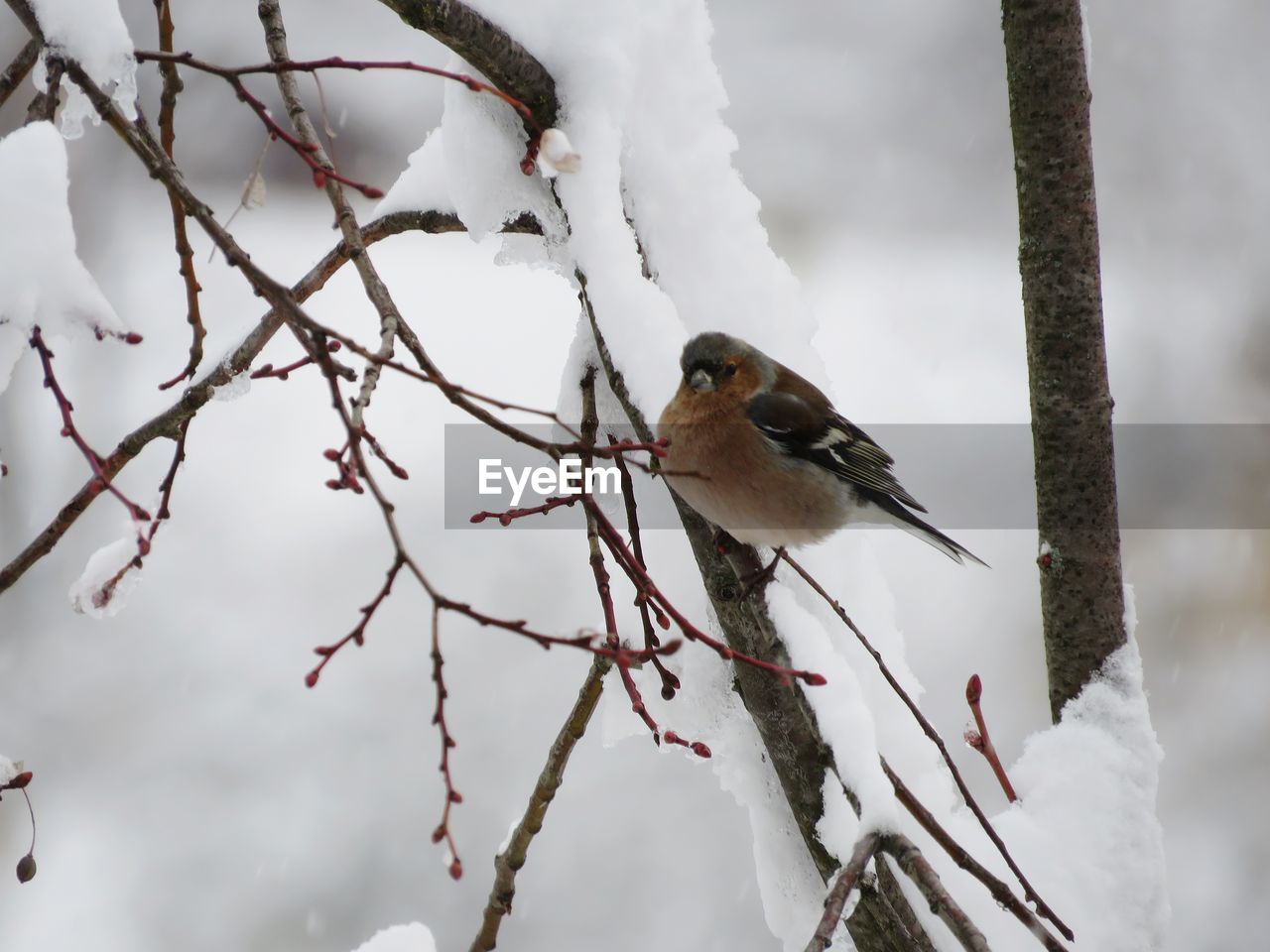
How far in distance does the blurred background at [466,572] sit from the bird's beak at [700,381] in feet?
9.11

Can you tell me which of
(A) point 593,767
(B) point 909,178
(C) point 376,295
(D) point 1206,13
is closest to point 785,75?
(B) point 909,178

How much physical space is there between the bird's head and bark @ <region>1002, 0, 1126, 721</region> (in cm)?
Result: 57

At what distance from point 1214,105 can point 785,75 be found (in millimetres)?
2715

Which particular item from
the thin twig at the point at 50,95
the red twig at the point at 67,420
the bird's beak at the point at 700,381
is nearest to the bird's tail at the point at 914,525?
the bird's beak at the point at 700,381

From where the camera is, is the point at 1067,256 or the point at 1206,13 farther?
the point at 1206,13

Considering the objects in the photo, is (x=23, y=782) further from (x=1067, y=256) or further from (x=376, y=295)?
(x=1067, y=256)

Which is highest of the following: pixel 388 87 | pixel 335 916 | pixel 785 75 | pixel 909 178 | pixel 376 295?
pixel 785 75

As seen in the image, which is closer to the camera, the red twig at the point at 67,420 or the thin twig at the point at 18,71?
the red twig at the point at 67,420

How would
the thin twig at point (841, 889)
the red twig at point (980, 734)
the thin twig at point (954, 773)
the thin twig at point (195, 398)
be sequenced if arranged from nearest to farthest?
the thin twig at point (841, 889) < the thin twig at point (954, 773) < the thin twig at point (195, 398) < the red twig at point (980, 734)

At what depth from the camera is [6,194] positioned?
3.84ft

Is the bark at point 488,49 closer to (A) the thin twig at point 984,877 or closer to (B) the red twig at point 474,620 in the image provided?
(B) the red twig at point 474,620

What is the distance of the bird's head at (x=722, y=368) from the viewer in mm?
1959

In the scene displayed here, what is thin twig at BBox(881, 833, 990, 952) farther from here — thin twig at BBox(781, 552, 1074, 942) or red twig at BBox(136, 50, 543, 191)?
red twig at BBox(136, 50, 543, 191)

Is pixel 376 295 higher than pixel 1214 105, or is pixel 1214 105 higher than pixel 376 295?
pixel 1214 105
